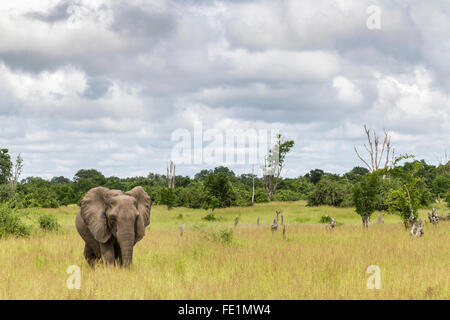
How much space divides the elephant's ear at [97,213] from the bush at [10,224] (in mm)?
11732

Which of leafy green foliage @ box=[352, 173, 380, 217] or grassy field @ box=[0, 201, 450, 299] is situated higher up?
leafy green foliage @ box=[352, 173, 380, 217]

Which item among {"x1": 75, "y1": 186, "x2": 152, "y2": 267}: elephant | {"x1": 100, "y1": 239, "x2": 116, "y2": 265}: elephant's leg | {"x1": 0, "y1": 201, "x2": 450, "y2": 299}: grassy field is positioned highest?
{"x1": 75, "y1": 186, "x2": 152, "y2": 267}: elephant

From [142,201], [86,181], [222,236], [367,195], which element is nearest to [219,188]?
[367,195]

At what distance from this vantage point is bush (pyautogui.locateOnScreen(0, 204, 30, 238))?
66.3ft

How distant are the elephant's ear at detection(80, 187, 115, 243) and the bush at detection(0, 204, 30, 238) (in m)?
11.7

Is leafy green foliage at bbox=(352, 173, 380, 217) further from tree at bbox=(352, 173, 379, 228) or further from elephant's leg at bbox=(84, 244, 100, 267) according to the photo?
elephant's leg at bbox=(84, 244, 100, 267)

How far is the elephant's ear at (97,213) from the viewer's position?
33.3 feet

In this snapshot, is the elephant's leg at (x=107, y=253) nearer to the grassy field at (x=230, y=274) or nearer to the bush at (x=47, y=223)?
the grassy field at (x=230, y=274)

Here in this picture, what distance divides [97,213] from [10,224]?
41.2 ft

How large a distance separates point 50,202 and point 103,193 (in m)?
47.8

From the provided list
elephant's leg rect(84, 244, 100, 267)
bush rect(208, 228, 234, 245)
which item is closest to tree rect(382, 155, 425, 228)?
bush rect(208, 228, 234, 245)

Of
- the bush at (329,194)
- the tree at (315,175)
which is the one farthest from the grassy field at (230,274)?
the tree at (315,175)

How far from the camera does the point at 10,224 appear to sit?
20.4 meters

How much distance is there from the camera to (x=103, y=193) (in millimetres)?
10695
